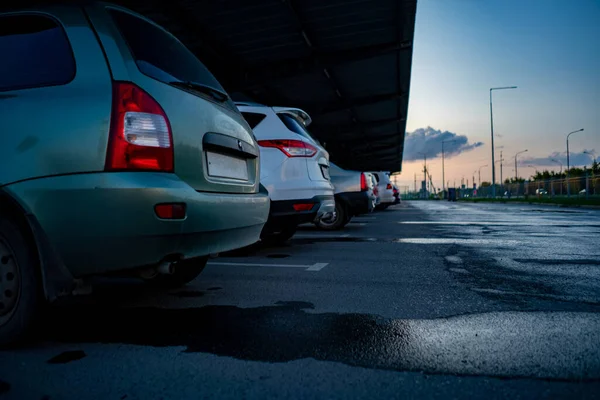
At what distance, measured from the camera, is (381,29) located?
1580cm

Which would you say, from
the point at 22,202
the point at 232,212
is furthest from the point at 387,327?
the point at 22,202

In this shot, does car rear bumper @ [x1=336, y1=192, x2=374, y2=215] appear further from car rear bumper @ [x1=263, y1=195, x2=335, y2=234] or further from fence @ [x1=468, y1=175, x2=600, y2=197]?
fence @ [x1=468, y1=175, x2=600, y2=197]

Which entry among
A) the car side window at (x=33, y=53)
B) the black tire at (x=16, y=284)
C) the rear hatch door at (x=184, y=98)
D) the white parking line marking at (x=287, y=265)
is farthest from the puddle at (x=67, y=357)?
the white parking line marking at (x=287, y=265)

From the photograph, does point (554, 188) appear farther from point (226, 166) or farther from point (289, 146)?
point (226, 166)

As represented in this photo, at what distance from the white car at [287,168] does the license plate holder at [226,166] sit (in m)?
2.27

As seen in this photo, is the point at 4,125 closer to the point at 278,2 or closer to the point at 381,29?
the point at 278,2

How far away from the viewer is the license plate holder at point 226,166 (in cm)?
301

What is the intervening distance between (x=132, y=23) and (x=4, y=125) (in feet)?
3.35

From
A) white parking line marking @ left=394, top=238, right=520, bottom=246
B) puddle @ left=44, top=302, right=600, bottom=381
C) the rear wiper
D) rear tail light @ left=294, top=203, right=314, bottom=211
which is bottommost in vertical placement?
white parking line marking @ left=394, top=238, right=520, bottom=246

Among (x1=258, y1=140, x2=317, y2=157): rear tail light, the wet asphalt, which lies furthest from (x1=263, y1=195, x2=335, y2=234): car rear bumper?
the wet asphalt

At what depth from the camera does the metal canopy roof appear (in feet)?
43.3

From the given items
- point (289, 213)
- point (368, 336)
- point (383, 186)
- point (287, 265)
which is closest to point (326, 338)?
point (368, 336)

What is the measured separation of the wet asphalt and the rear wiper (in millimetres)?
1529

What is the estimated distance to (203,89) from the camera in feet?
10.3
